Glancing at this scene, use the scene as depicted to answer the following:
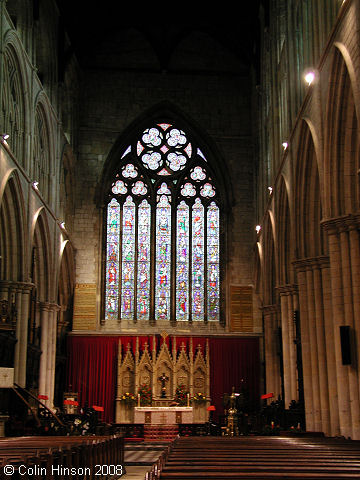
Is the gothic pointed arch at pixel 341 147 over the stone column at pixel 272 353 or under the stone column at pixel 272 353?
over

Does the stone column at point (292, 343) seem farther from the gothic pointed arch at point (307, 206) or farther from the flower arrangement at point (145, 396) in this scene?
the flower arrangement at point (145, 396)

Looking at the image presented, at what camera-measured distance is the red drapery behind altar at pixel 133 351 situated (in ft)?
87.1

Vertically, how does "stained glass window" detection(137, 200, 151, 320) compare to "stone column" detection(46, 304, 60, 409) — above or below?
above

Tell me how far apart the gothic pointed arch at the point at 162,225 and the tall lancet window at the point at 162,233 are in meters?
0.04

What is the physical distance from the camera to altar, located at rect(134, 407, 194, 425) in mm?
24281

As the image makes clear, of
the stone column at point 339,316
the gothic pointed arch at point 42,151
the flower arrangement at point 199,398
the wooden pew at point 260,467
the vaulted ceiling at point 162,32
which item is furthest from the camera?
the vaulted ceiling at point 162,32

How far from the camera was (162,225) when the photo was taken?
29.1 meters

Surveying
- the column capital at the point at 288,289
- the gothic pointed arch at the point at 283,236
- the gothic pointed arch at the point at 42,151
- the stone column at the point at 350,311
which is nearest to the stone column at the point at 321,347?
the stone column at the point at 350,311

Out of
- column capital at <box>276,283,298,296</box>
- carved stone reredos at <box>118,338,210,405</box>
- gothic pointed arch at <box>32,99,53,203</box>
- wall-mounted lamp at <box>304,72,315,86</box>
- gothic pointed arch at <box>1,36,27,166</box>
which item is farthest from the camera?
carved stone reredos at <box>118,338,210,405</box>

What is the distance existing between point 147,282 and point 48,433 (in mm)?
11918

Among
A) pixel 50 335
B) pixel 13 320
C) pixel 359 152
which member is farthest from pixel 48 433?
pixel 359 152

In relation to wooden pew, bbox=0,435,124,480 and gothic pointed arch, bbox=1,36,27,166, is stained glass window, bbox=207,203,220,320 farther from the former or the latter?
wooden pew, bbox=0,435,124,480

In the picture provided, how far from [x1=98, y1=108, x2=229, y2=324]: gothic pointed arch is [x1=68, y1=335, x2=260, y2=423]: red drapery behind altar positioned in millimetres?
1111

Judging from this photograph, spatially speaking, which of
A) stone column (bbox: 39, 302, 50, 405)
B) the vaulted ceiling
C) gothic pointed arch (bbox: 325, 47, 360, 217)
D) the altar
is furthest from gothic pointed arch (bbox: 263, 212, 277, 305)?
gothic pointed arch (bbox: 325, 47, 360, 217)
